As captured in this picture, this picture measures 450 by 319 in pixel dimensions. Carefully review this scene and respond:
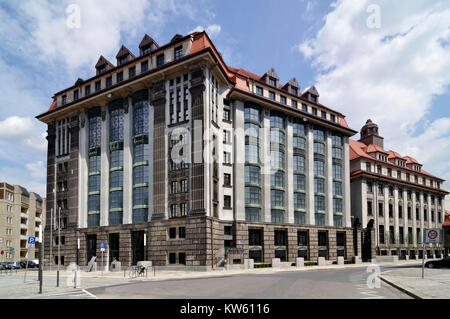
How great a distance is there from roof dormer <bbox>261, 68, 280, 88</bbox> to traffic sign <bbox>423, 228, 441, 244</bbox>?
124 feet

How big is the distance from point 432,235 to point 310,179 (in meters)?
35.4

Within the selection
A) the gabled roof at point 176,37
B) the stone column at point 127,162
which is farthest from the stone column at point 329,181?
the stone column at point 127,162

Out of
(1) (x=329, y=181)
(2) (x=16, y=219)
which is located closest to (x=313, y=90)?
(1) (x=329, y=181)

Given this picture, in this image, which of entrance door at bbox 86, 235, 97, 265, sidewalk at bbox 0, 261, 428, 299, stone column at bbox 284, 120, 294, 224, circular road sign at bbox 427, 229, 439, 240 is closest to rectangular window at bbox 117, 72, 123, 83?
entrance door at bbox 86, 235, 97, 265

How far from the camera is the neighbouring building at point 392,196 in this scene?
70.1 meters

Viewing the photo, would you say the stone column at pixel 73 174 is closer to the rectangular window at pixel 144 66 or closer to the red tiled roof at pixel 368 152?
the rectangular window at pixel 144 66

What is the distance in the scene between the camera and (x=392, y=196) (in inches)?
2963

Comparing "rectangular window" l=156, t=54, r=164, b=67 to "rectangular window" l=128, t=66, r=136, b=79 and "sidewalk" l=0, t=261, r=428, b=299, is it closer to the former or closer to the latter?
"rectangular window" l=128, t=66, r=136, b=79

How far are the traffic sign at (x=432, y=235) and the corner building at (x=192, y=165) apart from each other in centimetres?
2328

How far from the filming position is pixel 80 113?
57.6 meters

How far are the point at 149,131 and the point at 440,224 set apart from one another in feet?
234

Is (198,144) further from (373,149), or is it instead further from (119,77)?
(373,149)
